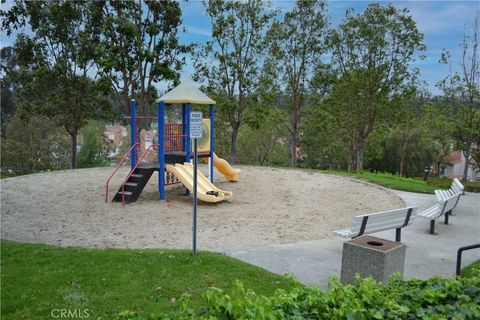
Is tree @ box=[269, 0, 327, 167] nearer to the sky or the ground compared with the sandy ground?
nearer to the sky

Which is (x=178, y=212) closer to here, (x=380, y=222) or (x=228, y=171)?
(x=228, y=171)

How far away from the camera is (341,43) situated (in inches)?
949

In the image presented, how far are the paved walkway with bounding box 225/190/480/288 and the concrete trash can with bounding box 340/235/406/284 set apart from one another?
0.45 m

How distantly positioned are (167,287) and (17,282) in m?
1.84

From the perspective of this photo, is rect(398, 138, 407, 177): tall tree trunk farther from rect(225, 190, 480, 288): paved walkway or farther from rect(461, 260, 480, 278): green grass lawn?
rect(461, 260, 480, 278): green grass lawn

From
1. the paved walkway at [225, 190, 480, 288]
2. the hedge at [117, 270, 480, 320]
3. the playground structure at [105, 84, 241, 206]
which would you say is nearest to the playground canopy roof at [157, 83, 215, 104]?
the playground structure at [105, 84, 241, 206]

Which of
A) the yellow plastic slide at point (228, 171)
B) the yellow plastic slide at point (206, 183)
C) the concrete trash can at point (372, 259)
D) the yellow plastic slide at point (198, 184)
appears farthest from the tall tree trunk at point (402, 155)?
the concrete trash can at point (372, 259)

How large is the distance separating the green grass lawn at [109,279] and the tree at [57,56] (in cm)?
1404

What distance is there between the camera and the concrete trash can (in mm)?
4523

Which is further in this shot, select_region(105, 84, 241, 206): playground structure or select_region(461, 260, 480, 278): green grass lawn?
select_region(105, 84, 241, 206): playground structure

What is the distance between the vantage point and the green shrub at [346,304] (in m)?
2.16

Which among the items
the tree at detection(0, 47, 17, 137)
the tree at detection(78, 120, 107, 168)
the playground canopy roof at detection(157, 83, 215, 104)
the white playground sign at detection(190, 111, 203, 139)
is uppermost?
the tree at detection(0, 47, 17, 137)

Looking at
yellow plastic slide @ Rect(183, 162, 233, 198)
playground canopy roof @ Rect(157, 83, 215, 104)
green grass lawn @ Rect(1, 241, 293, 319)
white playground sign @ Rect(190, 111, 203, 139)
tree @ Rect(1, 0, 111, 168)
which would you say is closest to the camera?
green grass lawn @ Rect(1, 241, 293, 319)

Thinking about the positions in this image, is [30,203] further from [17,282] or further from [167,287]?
[167,287]
